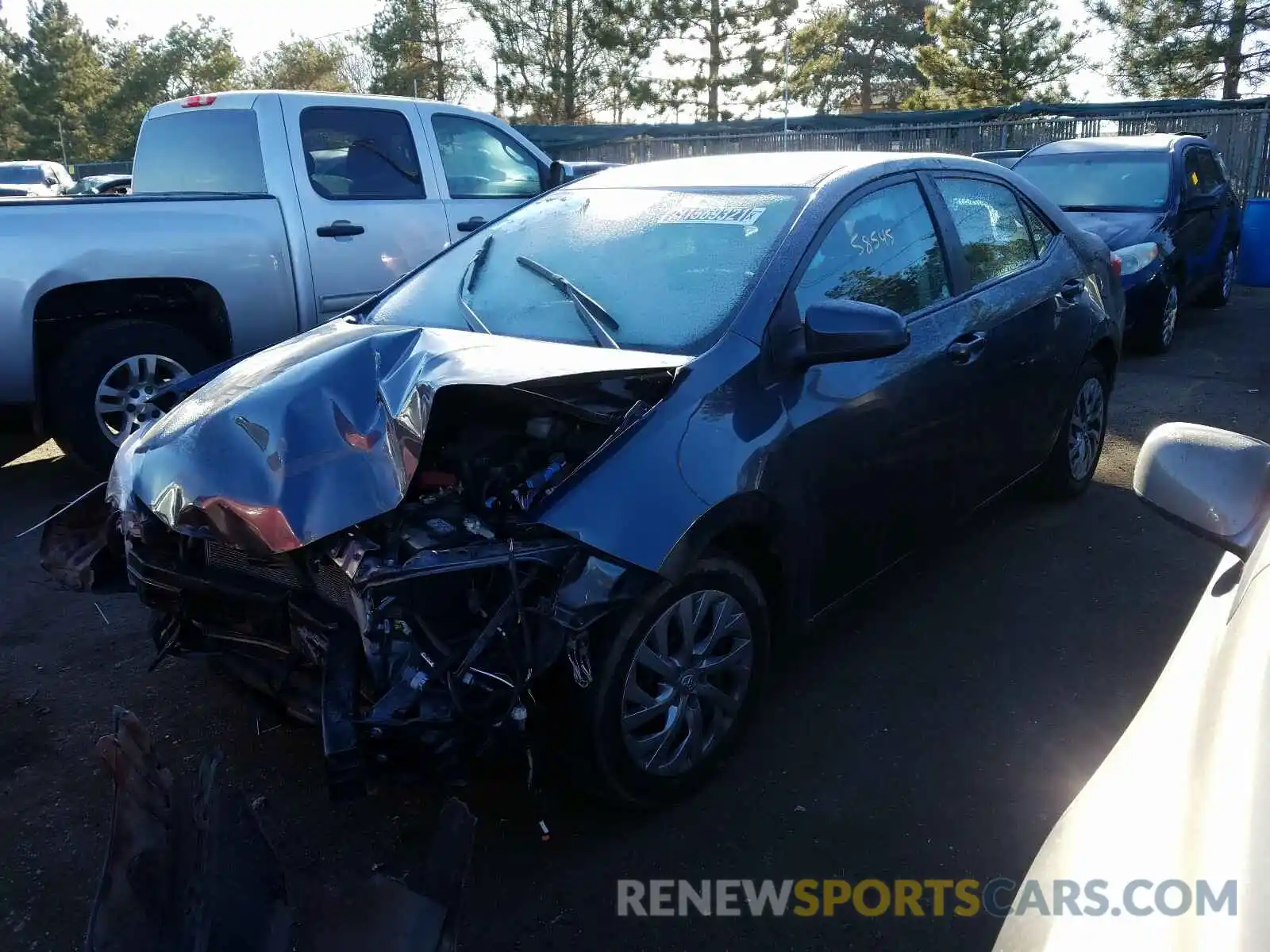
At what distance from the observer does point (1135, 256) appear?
8539 millimetres

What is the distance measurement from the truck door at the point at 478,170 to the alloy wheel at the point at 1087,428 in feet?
12.3

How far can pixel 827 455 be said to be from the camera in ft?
→ 10.6

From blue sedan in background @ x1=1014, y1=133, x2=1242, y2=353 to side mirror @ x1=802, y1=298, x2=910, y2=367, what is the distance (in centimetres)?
613

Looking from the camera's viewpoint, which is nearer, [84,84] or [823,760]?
[823,760]

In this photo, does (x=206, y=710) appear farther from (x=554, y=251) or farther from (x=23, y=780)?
(x=554, y=251)

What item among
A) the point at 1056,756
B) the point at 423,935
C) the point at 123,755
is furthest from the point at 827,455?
the point at 123,755

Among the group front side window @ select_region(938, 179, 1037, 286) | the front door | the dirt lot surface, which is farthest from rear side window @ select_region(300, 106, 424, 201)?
the front door

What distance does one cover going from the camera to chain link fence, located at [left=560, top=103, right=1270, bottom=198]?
50.2ft

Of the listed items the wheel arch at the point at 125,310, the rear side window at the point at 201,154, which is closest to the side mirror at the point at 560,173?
the rear side window at the point at 201,154

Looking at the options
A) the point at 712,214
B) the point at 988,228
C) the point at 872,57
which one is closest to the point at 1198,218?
the point at 988,228

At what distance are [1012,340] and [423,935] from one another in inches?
128

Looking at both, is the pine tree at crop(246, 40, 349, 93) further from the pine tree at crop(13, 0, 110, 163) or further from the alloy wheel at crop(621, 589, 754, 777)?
the alloy wheel at crop(621, 589, 754, 777)

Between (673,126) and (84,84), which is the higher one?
(84,84)

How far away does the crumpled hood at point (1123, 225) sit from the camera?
8.88 meters
